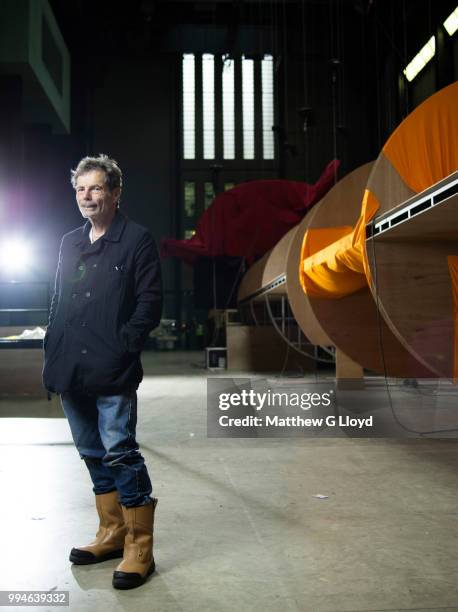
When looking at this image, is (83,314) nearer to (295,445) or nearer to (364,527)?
(364,527)

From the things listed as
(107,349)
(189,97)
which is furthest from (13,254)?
(107,349)

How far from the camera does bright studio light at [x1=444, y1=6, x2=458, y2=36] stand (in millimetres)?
10863

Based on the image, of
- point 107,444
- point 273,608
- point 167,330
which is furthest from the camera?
point 167,330

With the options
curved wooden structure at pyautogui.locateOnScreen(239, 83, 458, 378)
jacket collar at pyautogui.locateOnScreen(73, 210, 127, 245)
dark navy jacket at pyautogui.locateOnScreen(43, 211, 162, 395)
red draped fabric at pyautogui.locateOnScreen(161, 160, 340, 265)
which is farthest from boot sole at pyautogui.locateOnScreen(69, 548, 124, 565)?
red draped fabric at pyautogui.locateOnScreen(161, 160, 340, 265)

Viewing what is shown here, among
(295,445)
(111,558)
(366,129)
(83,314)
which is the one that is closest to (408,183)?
(295,445)

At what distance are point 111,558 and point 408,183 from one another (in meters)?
2.20

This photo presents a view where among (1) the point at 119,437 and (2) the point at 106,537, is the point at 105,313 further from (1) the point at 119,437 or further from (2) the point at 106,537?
(2) the point at 106,537

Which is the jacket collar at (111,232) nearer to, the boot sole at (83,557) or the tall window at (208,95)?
the boot sole at (83,557)

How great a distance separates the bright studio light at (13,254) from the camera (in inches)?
380

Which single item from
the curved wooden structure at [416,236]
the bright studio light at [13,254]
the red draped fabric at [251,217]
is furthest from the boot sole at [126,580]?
the bright studio light at [13,254]

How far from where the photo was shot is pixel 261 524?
217 centimetres

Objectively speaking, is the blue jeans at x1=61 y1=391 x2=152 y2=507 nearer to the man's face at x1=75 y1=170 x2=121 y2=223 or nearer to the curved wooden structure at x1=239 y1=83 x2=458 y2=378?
the man's face at x1=75 y1=170 x2=121 y2=223

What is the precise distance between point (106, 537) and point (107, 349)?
0.55 metres

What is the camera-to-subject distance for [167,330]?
53.2 ft
